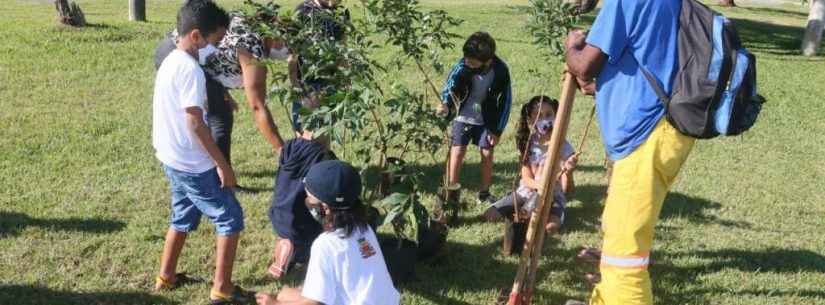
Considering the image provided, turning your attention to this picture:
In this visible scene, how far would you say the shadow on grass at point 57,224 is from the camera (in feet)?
14.7

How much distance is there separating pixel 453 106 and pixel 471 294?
138cm

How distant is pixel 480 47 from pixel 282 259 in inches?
70.3

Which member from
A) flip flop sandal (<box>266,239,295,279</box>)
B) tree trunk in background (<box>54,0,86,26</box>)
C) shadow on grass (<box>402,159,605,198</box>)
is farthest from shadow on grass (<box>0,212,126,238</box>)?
tree trunk in background (<box>54,0,86,26</box>)

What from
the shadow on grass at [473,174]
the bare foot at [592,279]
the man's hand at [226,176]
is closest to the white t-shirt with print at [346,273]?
the man's hand at [226,176]

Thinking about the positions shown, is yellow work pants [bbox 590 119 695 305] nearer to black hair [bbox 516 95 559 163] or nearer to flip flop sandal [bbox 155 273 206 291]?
black hair [bbox 516 95 559 163]

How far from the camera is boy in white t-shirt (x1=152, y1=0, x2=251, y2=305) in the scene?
3.26 m

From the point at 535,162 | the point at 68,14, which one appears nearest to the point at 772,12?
the point at 68,14

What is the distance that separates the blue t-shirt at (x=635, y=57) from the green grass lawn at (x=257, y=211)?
1.35 meters

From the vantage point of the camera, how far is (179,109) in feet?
10.9

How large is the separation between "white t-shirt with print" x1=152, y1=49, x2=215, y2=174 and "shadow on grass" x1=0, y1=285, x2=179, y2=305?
78 cm

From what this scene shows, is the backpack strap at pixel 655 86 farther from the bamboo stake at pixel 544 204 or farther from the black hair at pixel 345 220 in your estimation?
the black hair at pixel 345 220

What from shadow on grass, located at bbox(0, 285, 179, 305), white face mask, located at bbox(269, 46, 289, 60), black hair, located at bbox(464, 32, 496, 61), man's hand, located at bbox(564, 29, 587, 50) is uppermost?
man's hand, located at bbox(564, 29, 587, 50)

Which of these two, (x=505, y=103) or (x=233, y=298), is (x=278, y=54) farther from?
(x=505, y=103)

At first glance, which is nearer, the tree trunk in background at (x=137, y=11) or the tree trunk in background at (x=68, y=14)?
the tree trunk in background at (x=68, y=14)
